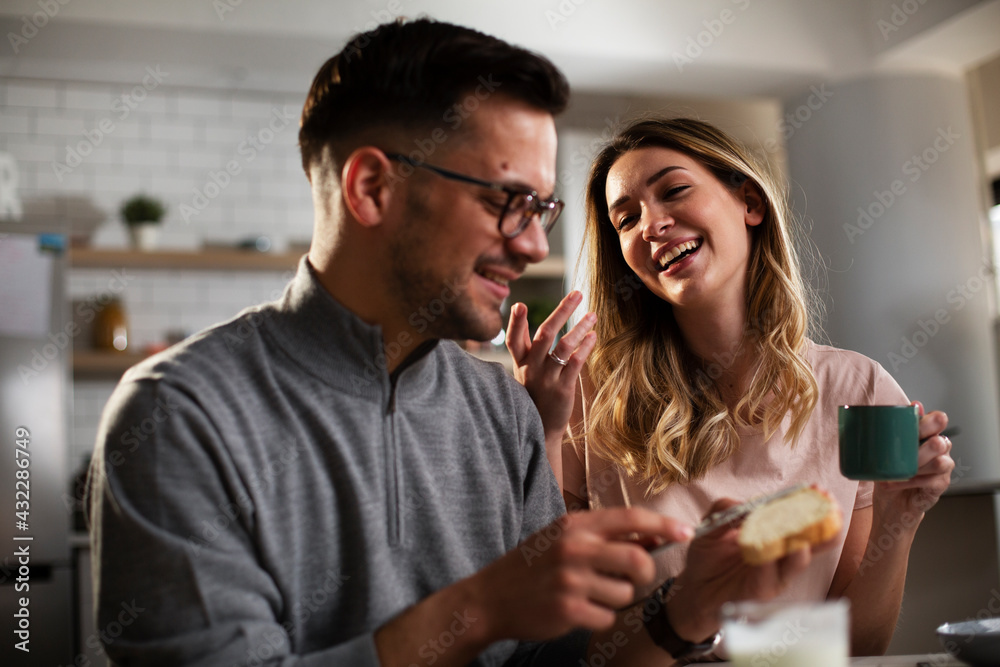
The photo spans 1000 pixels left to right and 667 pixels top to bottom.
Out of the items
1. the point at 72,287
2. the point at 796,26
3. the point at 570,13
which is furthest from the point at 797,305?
the point at 72,287

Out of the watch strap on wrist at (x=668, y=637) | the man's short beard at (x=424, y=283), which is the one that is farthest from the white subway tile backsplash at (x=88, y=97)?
the watch strap on wrist at (x=668, y=637)

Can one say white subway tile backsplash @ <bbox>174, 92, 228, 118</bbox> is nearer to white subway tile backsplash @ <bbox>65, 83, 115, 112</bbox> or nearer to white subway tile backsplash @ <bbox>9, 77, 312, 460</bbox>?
white subway tile backsplash @ <bbox>9, 77, 312, 460</bbox>

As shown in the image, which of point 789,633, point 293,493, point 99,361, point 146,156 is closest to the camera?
point 789,633

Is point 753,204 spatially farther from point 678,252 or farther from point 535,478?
point 535,478

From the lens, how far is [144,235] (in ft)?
14.0

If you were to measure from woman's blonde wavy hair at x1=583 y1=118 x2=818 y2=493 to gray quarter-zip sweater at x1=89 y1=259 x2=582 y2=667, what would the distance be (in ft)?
1.56

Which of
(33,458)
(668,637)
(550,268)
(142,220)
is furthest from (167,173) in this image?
(668,637)

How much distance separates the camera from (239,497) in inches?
44.6

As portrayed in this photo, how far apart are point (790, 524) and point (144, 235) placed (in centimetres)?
388

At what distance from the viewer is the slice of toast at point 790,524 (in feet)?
3.46

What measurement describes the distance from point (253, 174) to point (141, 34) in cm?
114

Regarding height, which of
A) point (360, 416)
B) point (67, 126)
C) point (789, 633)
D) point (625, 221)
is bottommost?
point (789, 633)

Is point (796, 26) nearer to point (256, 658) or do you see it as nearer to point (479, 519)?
point (479, 519)

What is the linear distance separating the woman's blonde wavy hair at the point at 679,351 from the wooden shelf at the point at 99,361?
2.78 meters
